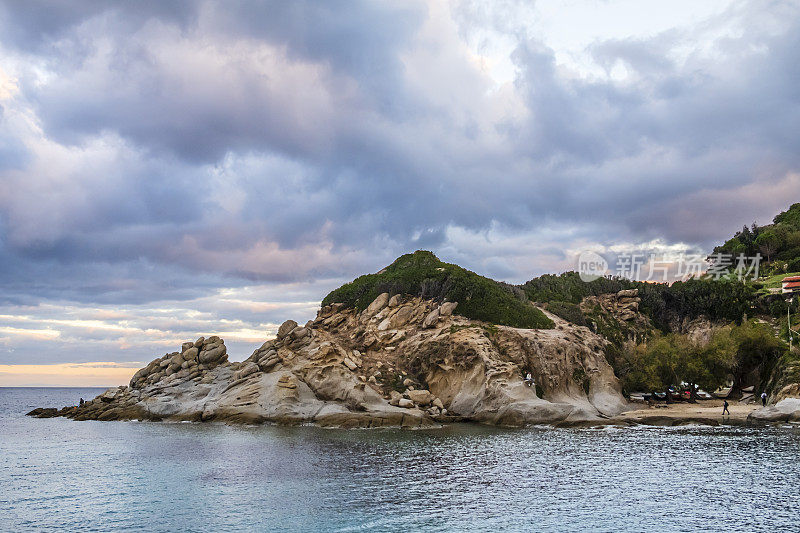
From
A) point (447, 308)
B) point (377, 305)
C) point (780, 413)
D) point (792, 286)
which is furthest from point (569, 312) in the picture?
point (780, 413)

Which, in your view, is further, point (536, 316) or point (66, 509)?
point (536, 316)

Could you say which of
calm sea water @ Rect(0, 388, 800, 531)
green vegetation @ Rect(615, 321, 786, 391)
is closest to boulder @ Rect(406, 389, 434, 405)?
calm sea water @ Rect(0, 388, 800, 531)

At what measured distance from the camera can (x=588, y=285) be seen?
96312 mm

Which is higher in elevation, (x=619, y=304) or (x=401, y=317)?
(x=619, y=304)

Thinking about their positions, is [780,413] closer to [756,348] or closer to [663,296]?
[756,348]

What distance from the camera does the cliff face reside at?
56188 mm

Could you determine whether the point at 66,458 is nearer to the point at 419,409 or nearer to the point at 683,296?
the point at 419,409

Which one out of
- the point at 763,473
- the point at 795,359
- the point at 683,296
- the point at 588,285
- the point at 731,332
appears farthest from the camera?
the point at 588,285

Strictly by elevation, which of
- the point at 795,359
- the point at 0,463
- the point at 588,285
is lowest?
the point at 0,463

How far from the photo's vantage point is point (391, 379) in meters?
63.2

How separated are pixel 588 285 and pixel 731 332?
2883 centimetres

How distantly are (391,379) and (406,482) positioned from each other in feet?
112

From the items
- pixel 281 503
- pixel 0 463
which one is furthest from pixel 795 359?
pixel 0 463

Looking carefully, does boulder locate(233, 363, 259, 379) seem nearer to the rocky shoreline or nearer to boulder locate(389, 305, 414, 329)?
the rocky shoreline
